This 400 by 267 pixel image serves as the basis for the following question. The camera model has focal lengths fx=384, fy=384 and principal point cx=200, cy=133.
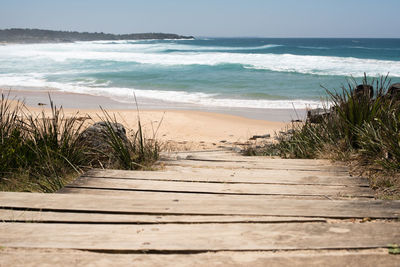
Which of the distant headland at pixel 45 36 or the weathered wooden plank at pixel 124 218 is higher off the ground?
the distant headland at pixel 45 36

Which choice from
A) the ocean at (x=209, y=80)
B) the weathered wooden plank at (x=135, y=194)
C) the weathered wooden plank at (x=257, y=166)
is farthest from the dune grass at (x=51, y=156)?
the ocean at (x=209, y=80)

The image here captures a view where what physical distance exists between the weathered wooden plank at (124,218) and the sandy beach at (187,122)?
5692 mm

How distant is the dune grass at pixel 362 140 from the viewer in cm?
316

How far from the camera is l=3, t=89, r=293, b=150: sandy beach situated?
9191 millimetres

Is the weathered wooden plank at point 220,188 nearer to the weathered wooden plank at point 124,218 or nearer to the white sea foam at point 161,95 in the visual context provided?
the weathered wooden plank at point 124,218

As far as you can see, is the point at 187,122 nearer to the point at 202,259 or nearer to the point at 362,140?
the point at 362,140

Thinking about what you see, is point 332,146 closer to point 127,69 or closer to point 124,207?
point 124,207

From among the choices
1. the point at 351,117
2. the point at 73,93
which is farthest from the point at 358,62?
the point at 351,117

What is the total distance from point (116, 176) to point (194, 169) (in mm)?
701

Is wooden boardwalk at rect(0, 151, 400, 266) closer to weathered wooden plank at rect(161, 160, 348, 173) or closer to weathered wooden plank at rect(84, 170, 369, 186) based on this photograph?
weathered wooden plank at rect(84, 170, 369, 186)

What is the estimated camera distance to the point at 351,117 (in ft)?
13.7

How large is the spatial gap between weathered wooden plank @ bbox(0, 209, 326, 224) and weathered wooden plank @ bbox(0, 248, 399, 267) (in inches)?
12.8

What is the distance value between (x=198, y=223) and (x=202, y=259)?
0.36 m

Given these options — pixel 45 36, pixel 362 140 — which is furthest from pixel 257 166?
pixel 45 36
